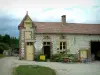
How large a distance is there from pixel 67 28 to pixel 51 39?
331 centimetres

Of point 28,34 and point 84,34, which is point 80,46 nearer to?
point 84,34

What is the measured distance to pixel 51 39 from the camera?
4000 centimetres

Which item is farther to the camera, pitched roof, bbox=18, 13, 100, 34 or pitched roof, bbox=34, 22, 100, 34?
pitched roof, bbox=34, 22, 100, 34

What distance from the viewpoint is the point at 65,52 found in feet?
131

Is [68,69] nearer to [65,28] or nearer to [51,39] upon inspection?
[51,39]

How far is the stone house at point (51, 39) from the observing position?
39656 mm

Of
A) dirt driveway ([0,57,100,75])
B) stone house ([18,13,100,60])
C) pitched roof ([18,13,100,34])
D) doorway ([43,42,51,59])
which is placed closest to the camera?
dirt driveway ([0,57,100,75])

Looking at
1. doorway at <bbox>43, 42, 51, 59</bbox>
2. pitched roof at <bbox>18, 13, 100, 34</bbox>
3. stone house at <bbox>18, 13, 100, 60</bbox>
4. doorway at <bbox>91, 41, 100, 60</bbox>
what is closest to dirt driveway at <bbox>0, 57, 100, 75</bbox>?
stone house at <bbox>18, 13, 100, 60</bbox>

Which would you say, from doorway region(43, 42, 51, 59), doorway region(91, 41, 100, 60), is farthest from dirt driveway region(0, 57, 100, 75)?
doorway region(91, 41, 100, 60)

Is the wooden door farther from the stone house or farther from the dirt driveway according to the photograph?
the dirt driveway

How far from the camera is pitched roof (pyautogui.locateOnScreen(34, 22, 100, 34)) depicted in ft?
133

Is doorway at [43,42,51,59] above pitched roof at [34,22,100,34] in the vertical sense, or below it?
below

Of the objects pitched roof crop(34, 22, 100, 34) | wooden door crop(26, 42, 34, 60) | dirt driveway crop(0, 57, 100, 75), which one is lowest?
dirt driveway crop(0, 57, 100, 75)

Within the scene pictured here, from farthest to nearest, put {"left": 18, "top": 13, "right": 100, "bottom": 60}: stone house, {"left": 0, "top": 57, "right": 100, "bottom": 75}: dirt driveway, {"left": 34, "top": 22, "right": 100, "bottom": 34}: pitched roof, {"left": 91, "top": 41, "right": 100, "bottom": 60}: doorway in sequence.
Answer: {"left": 91, "top": 41, "right": 100, "bottom": 60}: doorway, {"left": 34, "top": 22, "right": 100, "bottom": 34}: pitched roof, {"left": 18, "top": 13, "right": 100, "bottom": 60}: stone house, {"left": 0, "top": 57, "right": 100, "bottom": 75}: dirt driveway
